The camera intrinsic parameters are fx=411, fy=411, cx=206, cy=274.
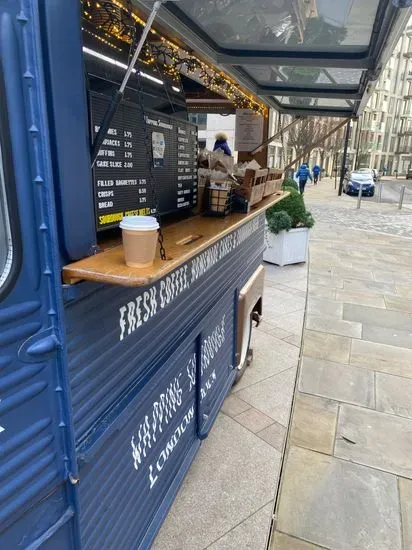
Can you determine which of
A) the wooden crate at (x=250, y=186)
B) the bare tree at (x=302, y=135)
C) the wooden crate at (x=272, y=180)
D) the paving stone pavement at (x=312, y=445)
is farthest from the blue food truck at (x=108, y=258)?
the bare tree at (x=302, y=135)

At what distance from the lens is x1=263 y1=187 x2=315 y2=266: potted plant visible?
7570mm

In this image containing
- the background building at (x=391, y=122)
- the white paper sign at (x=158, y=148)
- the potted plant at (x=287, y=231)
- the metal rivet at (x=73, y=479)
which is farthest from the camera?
the background building at (x=391, y=122)

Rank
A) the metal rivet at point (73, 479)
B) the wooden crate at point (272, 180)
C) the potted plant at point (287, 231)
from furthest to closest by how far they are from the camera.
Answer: the potted plant at point (287, 231)
the wooden crate at point (272, 180)
the metal rivet at point (73, 479)

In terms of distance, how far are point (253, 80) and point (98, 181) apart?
108 inches

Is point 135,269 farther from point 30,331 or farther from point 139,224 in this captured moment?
point 30,331

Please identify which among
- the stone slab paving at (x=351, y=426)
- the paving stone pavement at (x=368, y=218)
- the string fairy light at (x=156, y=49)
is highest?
the string fairy light at (x=156, y=49)

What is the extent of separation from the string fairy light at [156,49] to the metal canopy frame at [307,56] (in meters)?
0.12

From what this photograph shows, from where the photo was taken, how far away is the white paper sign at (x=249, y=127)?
5273 millimetres

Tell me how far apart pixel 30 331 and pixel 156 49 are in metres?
2.14

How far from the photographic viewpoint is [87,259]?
4.17 ft

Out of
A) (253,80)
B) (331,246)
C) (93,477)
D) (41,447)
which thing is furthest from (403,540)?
(331,246)

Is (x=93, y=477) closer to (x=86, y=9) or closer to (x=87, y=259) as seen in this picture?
(x=87, y=259)

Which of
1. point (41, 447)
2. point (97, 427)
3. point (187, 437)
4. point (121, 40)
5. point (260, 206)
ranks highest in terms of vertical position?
point (121, 40)

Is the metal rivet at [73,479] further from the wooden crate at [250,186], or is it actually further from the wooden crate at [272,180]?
the wooden crate at [272,180]
